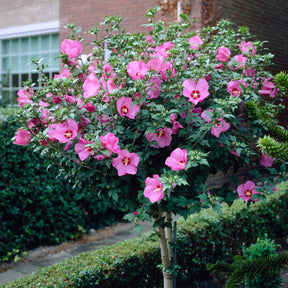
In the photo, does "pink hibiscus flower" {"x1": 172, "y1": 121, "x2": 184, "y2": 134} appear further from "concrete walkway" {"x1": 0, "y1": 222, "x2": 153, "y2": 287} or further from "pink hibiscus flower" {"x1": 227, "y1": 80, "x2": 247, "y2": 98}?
"concrete walkway" {"x1": 0, "y1": 222, "x2": 153, "y2": 287}

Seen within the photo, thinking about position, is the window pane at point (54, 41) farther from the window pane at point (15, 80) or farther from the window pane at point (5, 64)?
the window pane at point (5, 64)

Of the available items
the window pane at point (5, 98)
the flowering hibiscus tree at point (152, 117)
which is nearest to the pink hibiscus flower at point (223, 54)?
the flowering hibiscus tree at point (152, 117)

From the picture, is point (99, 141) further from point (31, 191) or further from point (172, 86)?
point (31, 191)

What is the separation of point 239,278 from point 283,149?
963 millimetres

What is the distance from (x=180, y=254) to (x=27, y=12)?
7934mm

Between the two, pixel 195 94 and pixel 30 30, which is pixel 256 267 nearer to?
pixel 195 94

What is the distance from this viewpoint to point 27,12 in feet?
32.4

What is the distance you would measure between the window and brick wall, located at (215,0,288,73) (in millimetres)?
4087

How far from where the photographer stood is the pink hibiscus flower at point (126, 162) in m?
2.12

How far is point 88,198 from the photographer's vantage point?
582 cm

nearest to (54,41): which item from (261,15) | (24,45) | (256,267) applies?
Answer: (24,45)

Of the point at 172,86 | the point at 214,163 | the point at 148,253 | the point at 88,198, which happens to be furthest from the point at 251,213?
the point at 172,86

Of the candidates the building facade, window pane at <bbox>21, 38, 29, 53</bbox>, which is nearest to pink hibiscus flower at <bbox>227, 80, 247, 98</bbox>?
the building facade

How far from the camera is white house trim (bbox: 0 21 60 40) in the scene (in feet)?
30.7
